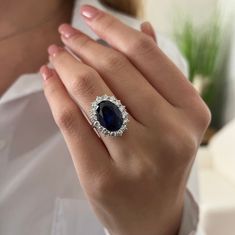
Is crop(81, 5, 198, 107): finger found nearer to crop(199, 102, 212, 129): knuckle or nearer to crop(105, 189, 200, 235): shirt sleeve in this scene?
crop(199, 102, 212, 129): knuckle

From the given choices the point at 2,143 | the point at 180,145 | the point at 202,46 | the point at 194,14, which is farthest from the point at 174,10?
the point at 180,145

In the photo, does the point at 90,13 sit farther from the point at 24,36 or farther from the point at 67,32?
the point at 24,36

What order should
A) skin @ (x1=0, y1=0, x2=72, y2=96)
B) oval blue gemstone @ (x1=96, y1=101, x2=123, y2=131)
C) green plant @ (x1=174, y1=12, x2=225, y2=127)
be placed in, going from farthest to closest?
green plant @ (x1=174, y1=12, x2=225, y2=127), skin @ (x1=0, y1=0, x2=72, y2=96), oval blue gemstone @ (x1=96, y1=101, x2=123, y2=131)

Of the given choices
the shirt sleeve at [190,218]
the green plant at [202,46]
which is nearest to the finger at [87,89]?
the shirt sleeve at [190,218]

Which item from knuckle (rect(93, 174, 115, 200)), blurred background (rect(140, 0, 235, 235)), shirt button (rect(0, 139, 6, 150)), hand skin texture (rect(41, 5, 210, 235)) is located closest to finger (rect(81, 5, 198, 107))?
hand skin texture (rect(41, 5, 210, 235))

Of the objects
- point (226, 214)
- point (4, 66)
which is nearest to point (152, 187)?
point (4, 66)

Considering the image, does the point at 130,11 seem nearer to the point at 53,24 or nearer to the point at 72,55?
the point at 53,24
